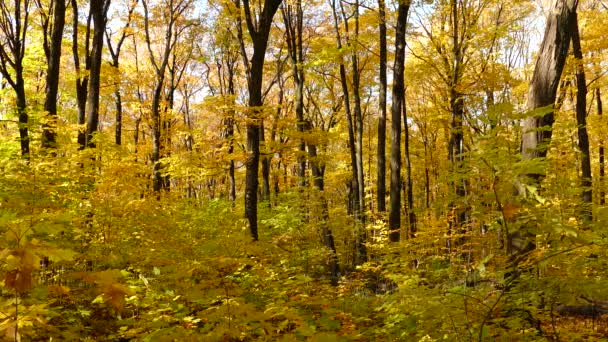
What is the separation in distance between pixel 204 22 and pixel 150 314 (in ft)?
63.8

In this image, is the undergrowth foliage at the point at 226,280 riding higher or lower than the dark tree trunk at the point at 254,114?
lower

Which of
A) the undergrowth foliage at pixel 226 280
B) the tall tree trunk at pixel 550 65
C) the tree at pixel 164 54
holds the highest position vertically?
the tree at pixel 164 54

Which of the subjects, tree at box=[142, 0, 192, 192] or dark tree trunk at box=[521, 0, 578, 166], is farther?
tree at box=[142, 0, 192, 192]

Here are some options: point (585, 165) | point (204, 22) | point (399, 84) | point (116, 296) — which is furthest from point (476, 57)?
point (116, 296)

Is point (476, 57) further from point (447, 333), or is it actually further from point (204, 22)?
point (447, 333)

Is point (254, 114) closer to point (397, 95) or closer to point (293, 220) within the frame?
point (397, 95)

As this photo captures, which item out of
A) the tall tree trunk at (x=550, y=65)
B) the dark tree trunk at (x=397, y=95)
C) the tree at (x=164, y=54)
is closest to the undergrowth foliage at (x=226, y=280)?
the tall tree trunk at (x=550, y=65)


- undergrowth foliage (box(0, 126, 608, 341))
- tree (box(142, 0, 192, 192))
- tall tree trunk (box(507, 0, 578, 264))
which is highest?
tree (box(142, 0, 192, 192))

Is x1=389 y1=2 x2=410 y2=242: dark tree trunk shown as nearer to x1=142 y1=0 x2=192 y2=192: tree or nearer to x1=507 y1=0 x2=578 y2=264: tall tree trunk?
x1=507 y1=0 x2=578 y2=264: tall tree trunk

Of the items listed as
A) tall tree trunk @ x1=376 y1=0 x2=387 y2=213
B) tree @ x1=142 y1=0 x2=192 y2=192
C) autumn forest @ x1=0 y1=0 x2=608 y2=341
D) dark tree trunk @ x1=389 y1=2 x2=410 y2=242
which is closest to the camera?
autumn forest @ x1=0 y1=0 x2=608 y2=341

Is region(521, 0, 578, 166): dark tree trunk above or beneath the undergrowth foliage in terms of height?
above

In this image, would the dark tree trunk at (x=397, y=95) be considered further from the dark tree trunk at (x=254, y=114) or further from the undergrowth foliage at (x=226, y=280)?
the dark tree trunk at (x=254, y=114)

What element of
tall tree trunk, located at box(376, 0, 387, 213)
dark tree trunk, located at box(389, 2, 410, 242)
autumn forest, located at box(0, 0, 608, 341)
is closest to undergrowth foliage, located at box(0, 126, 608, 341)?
autumn forest, located at box(0, 0, 608, 341)

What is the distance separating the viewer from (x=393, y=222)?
10711 mm
